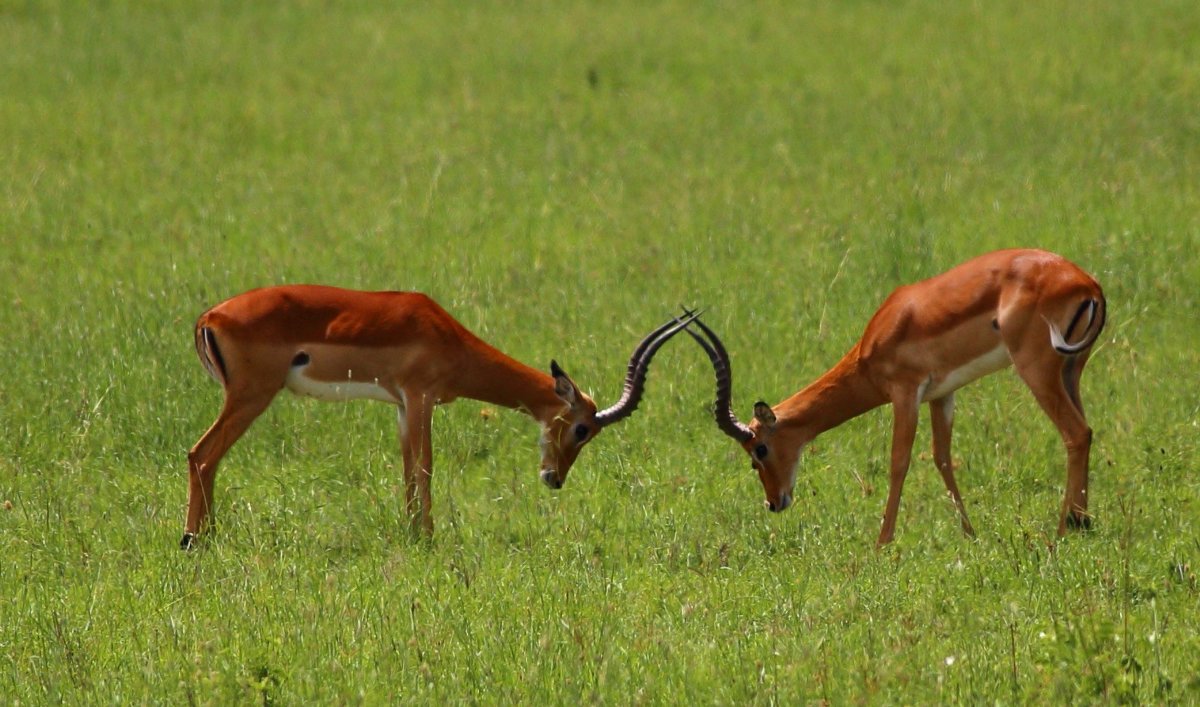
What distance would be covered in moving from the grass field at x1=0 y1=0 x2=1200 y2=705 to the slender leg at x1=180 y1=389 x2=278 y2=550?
122 millimetres

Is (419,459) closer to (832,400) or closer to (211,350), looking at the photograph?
(211,350)

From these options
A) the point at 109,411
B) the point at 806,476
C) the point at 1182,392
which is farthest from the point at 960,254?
the point at 109,411

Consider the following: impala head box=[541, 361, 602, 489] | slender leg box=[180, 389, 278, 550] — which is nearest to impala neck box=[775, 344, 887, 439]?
impala head box=[541, 361, 602, 489]

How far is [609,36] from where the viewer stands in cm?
1833

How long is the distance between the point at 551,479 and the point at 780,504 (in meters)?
1.13

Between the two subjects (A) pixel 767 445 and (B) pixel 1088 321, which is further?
(A) pixel 767 445

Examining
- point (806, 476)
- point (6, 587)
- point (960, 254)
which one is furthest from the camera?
point (960, 254)

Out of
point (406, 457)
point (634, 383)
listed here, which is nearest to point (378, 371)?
point (406, 457)

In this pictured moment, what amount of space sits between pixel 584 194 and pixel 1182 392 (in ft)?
18.6

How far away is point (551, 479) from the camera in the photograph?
28.2 ft

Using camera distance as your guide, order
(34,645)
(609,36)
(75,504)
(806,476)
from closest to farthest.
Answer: (34,645)
(75,504)
(806,476)
(609,36)

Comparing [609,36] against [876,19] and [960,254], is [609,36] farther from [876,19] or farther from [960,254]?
[960,254]

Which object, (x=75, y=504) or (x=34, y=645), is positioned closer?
(x=34, y=645)

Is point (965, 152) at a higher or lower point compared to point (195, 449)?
lower
